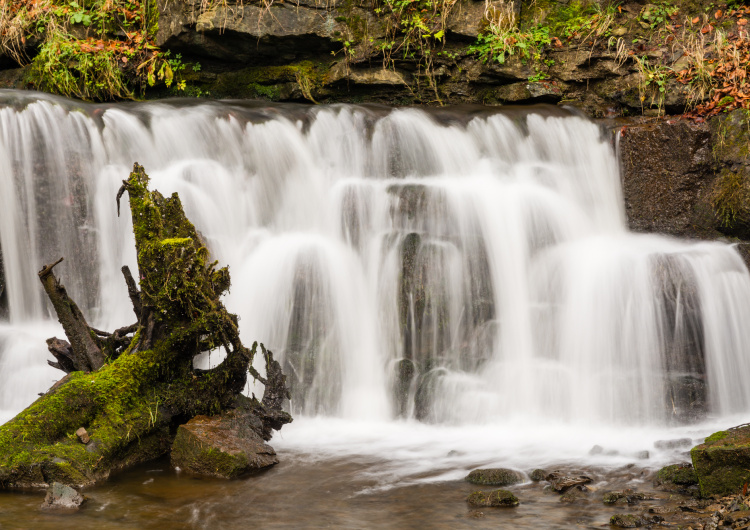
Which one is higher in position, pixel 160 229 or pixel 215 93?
pixel 215 93

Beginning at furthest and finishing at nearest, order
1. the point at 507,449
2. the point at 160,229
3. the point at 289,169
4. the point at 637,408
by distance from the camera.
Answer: the point at 289,169 < the point at 637,408 < the point at 507,449 < the point at 160,229

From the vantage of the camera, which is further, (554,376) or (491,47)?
(491,47)

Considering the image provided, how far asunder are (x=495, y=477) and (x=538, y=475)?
32 centimetres

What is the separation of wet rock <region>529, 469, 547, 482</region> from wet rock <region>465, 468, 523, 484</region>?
8 centimetres

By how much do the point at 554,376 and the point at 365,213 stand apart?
2.74 metres

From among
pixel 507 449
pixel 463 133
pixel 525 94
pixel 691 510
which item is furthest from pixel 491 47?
pixel 691 510

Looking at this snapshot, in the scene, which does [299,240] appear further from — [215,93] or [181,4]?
[181,4]

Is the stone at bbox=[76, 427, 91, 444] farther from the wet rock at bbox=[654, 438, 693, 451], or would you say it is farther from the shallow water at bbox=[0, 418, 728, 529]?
the wet rock at bbox=[654, 438, 693, 451]

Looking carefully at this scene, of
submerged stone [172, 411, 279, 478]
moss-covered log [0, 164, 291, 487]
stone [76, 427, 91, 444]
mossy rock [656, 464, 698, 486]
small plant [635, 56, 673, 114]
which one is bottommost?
mossy rock [656, 464, 698, 486]

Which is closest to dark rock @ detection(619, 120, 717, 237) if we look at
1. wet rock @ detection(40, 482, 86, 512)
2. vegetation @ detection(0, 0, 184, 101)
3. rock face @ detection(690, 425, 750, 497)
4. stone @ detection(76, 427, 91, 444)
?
rock face @ detection(690, 425, 750, 497)

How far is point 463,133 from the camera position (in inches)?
381

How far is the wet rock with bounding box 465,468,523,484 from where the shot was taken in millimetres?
5117

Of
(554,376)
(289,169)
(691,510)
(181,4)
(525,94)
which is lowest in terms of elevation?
(691,510)

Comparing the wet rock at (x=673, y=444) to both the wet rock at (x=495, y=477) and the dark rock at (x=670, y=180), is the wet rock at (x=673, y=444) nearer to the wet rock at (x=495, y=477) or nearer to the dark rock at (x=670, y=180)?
the wet rock at (x=495, y=477)
